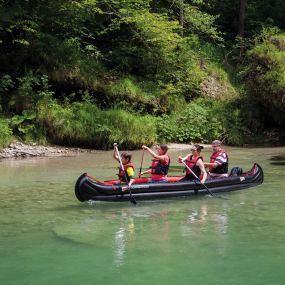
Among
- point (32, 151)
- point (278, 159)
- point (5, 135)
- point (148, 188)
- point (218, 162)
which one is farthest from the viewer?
point (32, 151)

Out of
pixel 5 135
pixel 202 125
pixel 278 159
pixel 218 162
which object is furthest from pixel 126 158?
pixel 202 125

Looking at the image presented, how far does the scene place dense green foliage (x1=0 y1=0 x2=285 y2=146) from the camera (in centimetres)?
1969

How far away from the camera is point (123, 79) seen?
883 inches

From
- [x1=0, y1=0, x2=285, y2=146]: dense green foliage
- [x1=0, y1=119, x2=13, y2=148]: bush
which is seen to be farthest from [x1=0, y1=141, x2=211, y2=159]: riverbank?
[x1=0, y1=0, x2=285, y2=146]: dense green foliage

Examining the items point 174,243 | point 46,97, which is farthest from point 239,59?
point 174,243

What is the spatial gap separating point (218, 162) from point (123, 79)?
11552 mm

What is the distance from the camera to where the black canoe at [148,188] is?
9.49 meters

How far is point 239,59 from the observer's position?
1073 inches

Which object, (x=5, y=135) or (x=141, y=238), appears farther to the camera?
(x=5, y=135)

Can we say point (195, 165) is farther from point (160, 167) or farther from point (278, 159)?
point (278, 159)

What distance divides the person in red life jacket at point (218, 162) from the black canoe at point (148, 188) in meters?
0.32

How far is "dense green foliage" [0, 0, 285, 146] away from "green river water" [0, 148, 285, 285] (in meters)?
7.89

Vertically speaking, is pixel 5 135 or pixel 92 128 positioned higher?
pixel 92 128

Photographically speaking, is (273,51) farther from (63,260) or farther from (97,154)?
(63,260)
